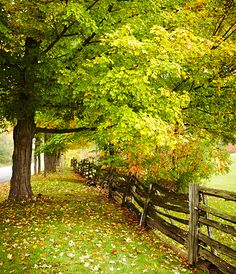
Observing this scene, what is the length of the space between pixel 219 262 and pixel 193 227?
100 centimetres

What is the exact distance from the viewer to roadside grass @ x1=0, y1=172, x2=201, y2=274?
650 cm

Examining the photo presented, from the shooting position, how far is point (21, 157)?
12250 mm

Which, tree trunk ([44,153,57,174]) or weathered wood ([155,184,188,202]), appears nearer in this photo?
weathered wood ([155,184,188,202])

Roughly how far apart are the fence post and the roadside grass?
0.90 feet

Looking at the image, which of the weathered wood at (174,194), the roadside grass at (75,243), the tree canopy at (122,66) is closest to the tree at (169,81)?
the tree canopy at (122,66)

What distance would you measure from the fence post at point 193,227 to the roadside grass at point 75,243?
0.28 metres

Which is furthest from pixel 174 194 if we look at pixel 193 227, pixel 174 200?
pixel 193 227

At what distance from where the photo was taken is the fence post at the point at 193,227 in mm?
6992

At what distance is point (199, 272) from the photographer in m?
6.69

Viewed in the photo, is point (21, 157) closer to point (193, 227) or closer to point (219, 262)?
point (193, 227)

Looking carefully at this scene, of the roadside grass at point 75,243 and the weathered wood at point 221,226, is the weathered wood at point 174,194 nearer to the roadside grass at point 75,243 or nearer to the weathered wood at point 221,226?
the weathered wood at point 221,226

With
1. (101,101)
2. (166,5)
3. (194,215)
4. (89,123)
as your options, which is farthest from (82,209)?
(166,5)

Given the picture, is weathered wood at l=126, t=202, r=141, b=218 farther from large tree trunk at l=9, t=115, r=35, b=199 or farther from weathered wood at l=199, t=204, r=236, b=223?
weathered wood at l=199, t=204, r=236, b=223

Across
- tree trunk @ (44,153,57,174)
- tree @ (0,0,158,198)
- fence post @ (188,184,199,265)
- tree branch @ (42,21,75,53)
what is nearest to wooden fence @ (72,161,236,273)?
fence post @ (188,184,199,265)
